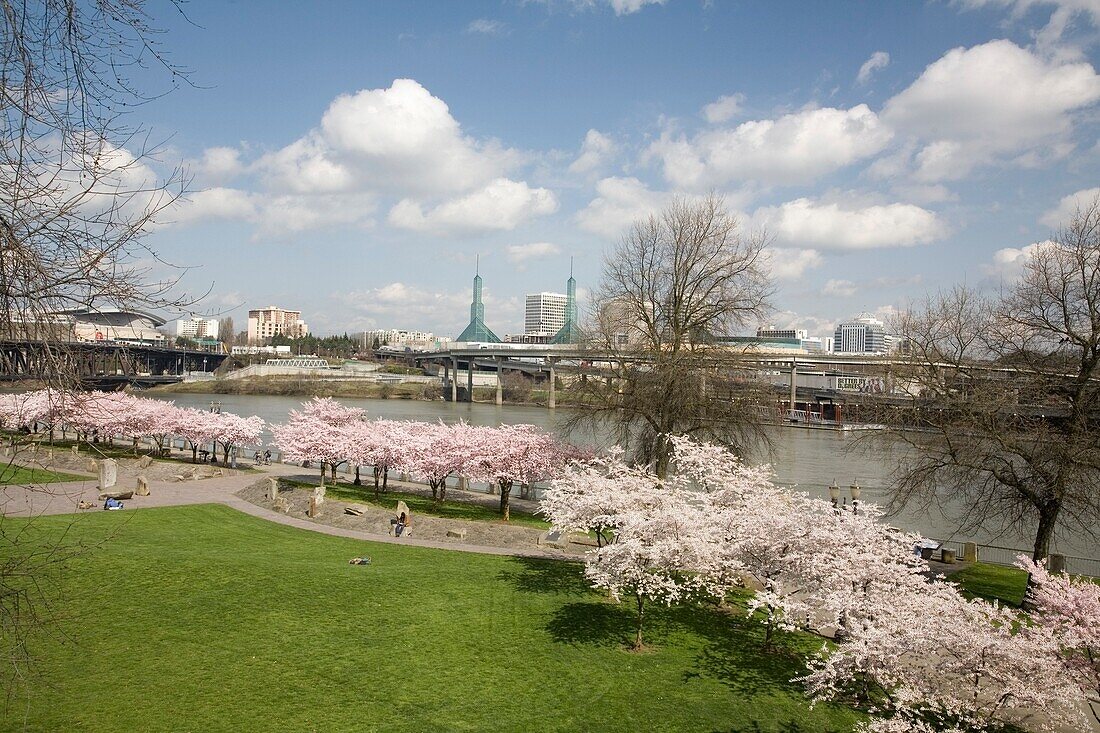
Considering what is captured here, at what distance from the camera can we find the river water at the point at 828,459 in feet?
93.7

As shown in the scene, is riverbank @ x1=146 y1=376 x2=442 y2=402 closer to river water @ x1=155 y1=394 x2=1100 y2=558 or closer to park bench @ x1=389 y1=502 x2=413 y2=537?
river water @ x1=155 y1=394 x2=1100 y2=558

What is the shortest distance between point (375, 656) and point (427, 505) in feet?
52.8

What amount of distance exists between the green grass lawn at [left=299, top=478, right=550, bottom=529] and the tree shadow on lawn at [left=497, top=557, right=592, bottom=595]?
18.5ft

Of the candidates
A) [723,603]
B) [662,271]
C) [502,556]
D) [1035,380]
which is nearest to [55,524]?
[502,556]

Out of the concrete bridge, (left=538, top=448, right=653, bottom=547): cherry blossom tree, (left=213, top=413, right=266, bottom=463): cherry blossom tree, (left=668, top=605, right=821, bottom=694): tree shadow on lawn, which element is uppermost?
the concrete bridge

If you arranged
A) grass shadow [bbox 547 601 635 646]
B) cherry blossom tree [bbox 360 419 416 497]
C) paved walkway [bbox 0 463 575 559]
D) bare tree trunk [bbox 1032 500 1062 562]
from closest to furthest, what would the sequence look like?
1. grass shadow [bbox 547 601 635 646]
2. bare tree trunk [bbox 1032 500 1062 562]
3. paved walkway [bbox 0 463 575 559]
4. cherry blossom tree [bbox 360 419 416 497]

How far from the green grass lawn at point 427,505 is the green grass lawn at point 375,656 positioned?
814 centimetres

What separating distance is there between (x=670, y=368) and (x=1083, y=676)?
15.6 metres

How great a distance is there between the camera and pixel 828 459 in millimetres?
53812

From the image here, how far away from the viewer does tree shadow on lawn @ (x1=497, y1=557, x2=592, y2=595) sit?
1719cm

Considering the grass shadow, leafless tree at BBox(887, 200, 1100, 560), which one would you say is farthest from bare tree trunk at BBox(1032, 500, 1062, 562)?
the grass shadow

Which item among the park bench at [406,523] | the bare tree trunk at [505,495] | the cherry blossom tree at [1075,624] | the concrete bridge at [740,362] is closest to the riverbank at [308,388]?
the concrete bridge at [740,362]

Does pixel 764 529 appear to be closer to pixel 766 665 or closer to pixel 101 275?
pixel 766 665

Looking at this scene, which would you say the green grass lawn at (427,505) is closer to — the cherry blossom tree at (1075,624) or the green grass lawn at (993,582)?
the green grass lawn at (993,582)
